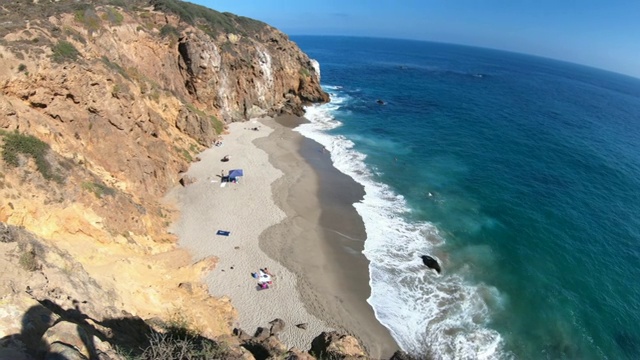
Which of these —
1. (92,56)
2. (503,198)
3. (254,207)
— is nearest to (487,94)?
(503,198)

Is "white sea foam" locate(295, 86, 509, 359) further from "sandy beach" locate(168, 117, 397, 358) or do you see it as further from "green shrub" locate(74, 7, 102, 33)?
"green shrub" locate(74, 7, 102, 33)

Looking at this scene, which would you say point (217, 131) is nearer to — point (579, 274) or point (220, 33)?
point (220, 33)

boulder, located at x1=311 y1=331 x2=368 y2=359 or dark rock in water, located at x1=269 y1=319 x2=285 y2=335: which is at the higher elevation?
boulder, located at x1=311 y1=331 x2=368 y2=359

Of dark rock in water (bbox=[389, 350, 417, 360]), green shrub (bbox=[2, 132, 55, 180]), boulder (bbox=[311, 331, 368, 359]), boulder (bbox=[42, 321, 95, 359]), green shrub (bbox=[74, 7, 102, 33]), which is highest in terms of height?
green shrub (bbox=[74, 7, 102, 33])

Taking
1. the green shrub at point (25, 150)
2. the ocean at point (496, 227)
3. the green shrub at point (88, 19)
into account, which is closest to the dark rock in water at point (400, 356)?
the ocean at point (496, 227)

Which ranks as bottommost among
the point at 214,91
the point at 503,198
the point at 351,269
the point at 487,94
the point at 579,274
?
the point at 351,269

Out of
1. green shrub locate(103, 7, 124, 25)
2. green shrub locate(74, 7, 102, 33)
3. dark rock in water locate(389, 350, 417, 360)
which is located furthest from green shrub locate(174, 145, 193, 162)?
dark rock in water locate(389, 350, 417, 360)

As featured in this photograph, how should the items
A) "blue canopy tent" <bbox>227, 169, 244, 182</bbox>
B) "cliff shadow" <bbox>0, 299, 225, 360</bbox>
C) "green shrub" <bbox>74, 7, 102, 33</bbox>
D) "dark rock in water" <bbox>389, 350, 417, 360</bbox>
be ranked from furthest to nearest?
1. "blue canopy tent" <bbox>227, 169, 244, 182</bbox>
2. "green shrub" <bbox>74, 7, 102, 33</bbox>
3. "dark rock in water" <bbox>389, 350, 417, 360</bbox>
4. "cliff shadow" <bbox>0, 299, 225, 360</bbox>
